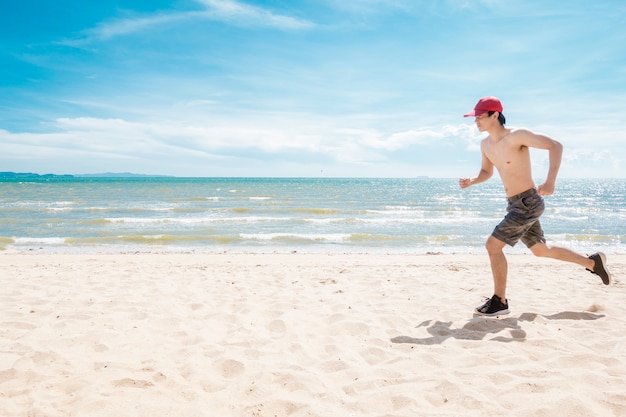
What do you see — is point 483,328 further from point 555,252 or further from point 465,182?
point 465,182

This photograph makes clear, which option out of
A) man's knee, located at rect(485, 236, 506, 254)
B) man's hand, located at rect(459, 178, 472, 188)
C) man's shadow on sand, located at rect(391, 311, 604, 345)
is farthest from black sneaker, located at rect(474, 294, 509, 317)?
man's hand, located at rect(459, 178, 472, 188)

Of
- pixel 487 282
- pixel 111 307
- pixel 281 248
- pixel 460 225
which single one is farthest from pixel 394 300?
pixel 460 225

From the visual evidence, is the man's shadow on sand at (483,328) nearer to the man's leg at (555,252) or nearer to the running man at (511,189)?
the running man at (511,189)

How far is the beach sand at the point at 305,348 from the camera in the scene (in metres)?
2.48

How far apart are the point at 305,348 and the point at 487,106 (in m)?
2.79

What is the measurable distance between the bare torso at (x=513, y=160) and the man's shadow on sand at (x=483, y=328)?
124 centimetres

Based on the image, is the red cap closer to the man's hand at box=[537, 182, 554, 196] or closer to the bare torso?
the bare torso

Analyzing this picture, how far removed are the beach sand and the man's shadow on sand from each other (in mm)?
20

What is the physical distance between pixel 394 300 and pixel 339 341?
5.42 ft

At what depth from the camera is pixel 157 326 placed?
3945 millimetres

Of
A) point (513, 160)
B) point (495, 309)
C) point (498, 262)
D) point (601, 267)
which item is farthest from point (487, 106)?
point (601, 267)

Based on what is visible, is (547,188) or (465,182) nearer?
(547,188)

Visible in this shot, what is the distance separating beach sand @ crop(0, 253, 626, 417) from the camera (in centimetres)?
248

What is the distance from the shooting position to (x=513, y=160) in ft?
13.4
